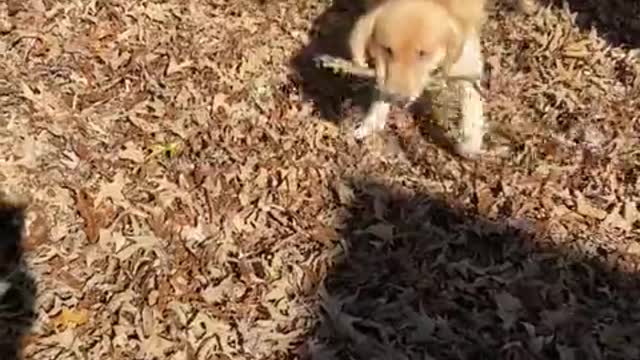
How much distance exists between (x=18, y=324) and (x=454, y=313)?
157cm

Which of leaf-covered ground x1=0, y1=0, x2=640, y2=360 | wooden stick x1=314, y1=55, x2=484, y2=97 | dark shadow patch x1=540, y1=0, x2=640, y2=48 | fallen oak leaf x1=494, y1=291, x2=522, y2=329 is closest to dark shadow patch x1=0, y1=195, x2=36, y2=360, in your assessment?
leaf-covered ground x1=0, y1=0, x2=640, y2=360

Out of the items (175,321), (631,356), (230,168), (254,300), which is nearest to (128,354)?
(175,321)

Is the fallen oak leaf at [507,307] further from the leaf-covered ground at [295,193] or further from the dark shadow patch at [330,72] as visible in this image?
the dark shadow patch at [330,72]

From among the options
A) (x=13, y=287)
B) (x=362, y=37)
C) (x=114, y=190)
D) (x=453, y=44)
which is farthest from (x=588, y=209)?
(x=13, y=287)

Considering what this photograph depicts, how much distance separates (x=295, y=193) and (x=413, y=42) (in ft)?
2.79

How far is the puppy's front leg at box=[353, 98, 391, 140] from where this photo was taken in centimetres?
481

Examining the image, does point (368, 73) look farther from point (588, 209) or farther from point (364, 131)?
point (588, 209)

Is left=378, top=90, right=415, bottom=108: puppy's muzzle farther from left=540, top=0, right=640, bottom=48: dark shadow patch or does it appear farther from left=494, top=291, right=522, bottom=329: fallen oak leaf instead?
left=540, top=0, right=640, bottom=48: dark shadow patch

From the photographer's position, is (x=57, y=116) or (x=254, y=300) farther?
(x=57, y=116)

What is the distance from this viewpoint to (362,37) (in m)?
4.31

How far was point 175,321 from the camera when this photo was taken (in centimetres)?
418

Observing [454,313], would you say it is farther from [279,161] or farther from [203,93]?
[203,93]

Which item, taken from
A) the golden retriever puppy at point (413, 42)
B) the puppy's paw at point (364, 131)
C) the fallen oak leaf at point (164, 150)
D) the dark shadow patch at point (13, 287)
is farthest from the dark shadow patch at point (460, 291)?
the dark shadow patch at point (13, 287)

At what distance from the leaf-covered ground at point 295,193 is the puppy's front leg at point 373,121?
47mm
